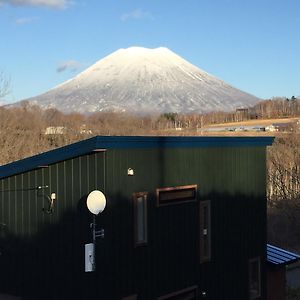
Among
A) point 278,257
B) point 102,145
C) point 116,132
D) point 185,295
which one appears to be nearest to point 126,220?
point 102,145

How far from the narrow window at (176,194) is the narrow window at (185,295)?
173cm

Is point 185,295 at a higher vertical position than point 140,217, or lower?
lower

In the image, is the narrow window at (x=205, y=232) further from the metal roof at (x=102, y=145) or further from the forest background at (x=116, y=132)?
the forest background at (x=116, y=132)

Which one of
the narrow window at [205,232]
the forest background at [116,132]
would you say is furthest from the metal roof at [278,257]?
the forest background at [116,132]

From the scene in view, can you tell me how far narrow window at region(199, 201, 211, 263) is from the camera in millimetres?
11508

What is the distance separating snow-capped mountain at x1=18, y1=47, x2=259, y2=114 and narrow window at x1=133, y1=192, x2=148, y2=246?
48.9 metres

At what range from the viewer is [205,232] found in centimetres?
1164

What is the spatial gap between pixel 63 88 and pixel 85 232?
61.8 meters

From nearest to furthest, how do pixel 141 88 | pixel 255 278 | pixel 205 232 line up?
pixel 205 232 → pixel 255 278 → pixel 141 88

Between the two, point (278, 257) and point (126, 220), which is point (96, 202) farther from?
point (278, 257)

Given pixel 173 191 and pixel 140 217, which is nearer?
pixel 140 217

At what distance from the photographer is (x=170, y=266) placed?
1070 cm

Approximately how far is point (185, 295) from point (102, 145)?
374cm

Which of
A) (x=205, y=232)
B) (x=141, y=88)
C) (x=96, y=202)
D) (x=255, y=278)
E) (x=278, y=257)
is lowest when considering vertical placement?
(x=255, y=278)
